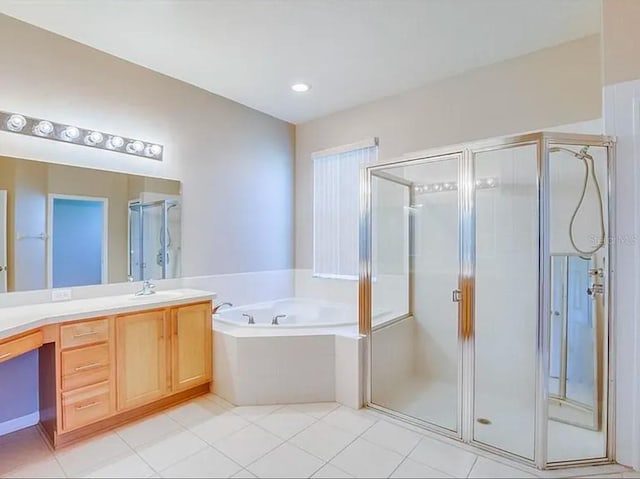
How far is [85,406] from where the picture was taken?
7.13 feet

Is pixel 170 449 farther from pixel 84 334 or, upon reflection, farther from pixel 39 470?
pixel 84 334

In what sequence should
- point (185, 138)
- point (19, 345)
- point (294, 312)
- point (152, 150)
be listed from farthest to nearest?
1. point (294, 312)
2. point (185, 138)
3. point (152, 150)
4. point (19, 345)

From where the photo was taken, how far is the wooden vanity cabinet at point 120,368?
2.11 meters

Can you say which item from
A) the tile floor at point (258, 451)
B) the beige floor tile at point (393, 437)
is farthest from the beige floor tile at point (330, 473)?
the beige floor tile at point (393, 437)

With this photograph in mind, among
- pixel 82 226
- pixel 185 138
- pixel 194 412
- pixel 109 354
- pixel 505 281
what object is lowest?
pixel 194 412

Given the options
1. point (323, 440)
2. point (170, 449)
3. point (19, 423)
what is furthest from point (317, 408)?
point (19, 423)

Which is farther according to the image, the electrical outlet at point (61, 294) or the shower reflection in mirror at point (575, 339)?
the electrical outlet at point (61, 294)

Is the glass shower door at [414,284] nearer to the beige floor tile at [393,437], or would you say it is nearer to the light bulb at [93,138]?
the beige floor tile at [393,437]

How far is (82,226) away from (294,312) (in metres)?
2.14

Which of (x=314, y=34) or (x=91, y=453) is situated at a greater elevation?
(x=314, y=34)

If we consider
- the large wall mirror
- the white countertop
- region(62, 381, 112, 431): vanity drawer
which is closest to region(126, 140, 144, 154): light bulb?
the large wall mirror

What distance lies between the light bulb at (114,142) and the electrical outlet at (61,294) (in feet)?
3.67

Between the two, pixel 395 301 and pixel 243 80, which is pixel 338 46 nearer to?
pixel 243 80

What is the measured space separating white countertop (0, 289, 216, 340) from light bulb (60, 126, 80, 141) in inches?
46.0
